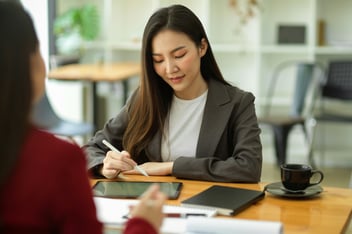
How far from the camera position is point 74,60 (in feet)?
21.0

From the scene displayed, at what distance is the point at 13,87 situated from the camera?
109 centimetres

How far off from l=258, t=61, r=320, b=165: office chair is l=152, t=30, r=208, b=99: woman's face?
10.4 feet

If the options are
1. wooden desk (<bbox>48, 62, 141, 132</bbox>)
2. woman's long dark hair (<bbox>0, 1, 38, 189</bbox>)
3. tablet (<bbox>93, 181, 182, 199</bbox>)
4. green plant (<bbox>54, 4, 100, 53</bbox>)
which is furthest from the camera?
green plant (<bbox>54, 4, 100, 53</bbox>)

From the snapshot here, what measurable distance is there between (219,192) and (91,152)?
0.58 metres

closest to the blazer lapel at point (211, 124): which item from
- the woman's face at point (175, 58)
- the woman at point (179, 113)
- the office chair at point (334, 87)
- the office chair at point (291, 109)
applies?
the woman at point (179, 113)

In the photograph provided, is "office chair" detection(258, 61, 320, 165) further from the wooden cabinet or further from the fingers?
the fingers

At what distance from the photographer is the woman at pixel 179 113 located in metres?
2.34

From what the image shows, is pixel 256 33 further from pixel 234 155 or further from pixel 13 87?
pixel 13 87

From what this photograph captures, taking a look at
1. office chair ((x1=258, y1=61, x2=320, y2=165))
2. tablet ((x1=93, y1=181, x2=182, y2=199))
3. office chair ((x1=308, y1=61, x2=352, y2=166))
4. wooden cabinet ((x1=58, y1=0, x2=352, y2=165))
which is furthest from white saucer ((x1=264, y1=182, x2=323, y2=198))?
wooden cabinet ((x1=58, y1=0, x2=352, y2=165))

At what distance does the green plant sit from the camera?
20.8 feet

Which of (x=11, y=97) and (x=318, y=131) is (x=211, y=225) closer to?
(x=11, y=97)

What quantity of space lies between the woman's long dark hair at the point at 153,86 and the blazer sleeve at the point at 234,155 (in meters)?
0.18

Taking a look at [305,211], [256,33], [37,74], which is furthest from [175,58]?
[256,33]

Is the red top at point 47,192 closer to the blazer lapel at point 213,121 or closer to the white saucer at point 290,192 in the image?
the white saucer at point 290,192
